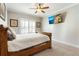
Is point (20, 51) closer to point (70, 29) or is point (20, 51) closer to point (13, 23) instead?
point (70, 29)

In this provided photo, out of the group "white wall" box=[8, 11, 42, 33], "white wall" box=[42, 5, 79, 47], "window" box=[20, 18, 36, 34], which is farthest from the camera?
"window" box=[20, 18, 36, 34]

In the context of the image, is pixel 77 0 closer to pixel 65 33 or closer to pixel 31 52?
pixel 31 52

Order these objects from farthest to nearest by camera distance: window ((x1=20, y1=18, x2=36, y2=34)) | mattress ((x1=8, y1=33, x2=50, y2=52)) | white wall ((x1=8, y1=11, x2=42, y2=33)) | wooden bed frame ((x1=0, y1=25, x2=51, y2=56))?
window ((x1=20, y1=18, x2=36, y2=34)) → white wall ((x1=8, y1=11, x2=42, y2=33)) → mattress ((x1=8, y1=33, x2=50, y2=52)) → wooden bed frame ((x1=0, y1=25, x2=51, y2=56))

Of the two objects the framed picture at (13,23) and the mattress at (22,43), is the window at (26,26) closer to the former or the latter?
the framed picture at (13,23)

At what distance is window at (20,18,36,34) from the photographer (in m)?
6.49

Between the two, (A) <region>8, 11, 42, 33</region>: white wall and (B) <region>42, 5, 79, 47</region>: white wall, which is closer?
(B) <region>42, 5, 79, 47</region>: white wall

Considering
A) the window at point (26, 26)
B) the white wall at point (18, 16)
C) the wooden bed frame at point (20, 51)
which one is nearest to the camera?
the wooden bed frame at point (20, 51)

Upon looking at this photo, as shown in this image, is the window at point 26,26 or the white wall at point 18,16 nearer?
the white wall at point 18,16

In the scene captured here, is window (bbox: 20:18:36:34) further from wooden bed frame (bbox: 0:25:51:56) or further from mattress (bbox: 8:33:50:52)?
mattress (bbox: 8:33:50:52)

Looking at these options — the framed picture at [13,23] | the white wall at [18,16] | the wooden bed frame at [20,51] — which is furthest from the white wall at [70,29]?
the framed picture at [13,23]

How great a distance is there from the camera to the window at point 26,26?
6.49 m

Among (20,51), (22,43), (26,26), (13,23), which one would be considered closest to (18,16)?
(13,23)

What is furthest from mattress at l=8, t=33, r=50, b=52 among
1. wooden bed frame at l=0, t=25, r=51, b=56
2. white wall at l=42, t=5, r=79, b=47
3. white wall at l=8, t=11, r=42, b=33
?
white wall at l=8, t=11, r=42, b=33

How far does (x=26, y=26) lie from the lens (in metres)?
6.73
